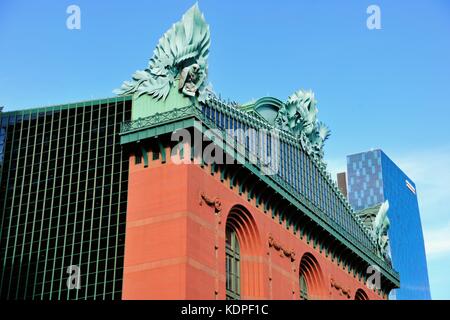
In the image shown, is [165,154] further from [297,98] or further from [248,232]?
[297,98]

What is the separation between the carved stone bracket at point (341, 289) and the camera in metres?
84.8

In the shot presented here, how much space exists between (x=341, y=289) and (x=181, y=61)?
33099 mm

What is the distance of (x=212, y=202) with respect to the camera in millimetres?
64500

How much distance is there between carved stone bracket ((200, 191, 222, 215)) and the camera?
63.5 metres

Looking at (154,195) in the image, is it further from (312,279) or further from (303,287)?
(312,279)

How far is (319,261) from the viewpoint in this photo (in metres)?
82.7

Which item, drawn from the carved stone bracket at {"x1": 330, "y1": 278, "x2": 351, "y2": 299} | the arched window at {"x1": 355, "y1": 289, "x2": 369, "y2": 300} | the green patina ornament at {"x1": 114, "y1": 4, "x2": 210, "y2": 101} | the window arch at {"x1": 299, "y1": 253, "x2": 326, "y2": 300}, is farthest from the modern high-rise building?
the arched window at {"x1": 355, "y1": 289, "x2": 369, "y2": 300}

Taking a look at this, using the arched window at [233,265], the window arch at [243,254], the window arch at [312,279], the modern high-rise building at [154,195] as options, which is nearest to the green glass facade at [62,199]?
the modern high-rise building at [154,195]

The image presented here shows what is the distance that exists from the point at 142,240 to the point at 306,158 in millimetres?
27522

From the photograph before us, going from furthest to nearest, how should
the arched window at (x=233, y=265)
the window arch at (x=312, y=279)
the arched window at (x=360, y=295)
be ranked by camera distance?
the arched window at (x=360, y=295)
the window arch at (x=312, y=279)
the arched window at (x=233, y=265)

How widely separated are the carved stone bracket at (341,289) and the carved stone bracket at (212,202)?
77.0 feet

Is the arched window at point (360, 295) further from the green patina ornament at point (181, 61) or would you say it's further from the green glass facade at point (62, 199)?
the green glass facade at point (62, 199)

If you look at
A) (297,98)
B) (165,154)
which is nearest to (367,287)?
(297,98)

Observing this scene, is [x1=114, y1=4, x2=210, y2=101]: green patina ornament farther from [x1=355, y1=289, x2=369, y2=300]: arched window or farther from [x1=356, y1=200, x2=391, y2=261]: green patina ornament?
[x1=356, y1=200, x2=391, y2=261]: green patina ornament
